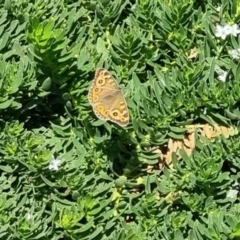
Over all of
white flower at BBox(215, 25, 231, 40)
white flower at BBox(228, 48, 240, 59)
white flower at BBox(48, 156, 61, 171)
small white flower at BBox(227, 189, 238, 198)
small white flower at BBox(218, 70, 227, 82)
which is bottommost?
small white flower at BBox(227, 189, 238, 198)

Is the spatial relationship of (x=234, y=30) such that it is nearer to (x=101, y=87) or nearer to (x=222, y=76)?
(x=222, y=76)

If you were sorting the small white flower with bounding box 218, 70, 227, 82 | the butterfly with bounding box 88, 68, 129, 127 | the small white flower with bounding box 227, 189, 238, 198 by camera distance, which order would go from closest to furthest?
the butterfly with bounding box 88, 68, 129, 127
the small white flower with bounding box 227, 189, 238, 198
the small white flower with bounding box 218, 70, 227, 82

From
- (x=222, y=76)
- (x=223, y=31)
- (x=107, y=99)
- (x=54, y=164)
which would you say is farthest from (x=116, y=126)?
(x=223, y=31)

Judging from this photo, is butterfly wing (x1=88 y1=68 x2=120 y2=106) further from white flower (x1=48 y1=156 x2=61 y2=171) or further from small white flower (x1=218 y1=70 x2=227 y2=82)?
small white flower (x1=218 y1=70 x2=227 y2=82)

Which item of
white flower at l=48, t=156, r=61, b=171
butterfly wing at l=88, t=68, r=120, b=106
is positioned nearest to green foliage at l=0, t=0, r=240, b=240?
white flower at l=48, t=156, r=61, b=171

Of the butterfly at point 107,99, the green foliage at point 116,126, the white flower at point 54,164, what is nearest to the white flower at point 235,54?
the green foliage at point 116,126

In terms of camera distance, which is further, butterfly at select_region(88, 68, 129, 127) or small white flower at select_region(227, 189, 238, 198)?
small white flower at select_region(227, 189, 238, 198)

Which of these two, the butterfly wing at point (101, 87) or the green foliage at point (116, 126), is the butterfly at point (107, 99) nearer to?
the butterfly wing at point (101, 87)
